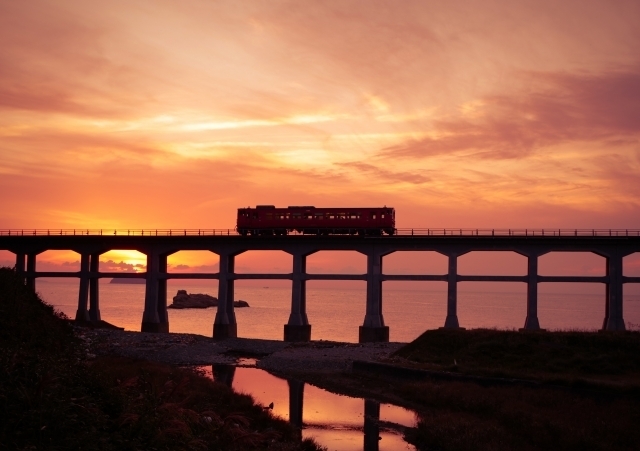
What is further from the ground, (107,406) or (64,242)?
(64,242)

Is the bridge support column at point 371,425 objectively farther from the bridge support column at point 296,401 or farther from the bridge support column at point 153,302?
the bridge support column at point 153,302

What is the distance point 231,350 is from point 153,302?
51.9 ft

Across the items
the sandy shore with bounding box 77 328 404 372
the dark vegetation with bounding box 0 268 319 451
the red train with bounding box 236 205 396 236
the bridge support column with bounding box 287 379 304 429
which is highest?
the red train with bounding box 236 205 396 236

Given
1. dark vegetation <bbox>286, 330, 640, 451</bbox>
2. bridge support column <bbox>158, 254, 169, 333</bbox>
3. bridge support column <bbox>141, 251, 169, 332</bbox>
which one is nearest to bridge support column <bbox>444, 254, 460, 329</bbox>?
dark vegetation <bbox>286, 330, 640, 451</bbox>

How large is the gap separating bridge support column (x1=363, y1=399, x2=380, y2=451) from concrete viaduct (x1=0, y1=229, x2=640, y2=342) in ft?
97.0

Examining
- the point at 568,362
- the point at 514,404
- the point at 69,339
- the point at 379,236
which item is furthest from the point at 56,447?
the point at 379,236

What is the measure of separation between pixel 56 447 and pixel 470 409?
21.4 m

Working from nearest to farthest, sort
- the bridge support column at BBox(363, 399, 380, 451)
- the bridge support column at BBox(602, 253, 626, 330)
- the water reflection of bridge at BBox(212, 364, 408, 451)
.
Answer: the bridge support column at BBox(363, 399, 380, 451)
the water reflection of bridge at BBox(212, 364, 408, 451)
the bridge support column at BBox(602, 253, 626, 330)

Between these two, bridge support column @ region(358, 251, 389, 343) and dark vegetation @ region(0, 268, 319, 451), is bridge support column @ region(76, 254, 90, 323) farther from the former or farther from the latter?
dark vegetation @ region(0, 268, 319, 451)

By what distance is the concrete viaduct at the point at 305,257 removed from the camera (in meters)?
60.8

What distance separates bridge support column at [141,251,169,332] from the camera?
230ft

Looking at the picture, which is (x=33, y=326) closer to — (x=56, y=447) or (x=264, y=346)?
(x=56, y=447)

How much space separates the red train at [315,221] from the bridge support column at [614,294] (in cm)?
1960

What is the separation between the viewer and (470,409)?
3025 cm
